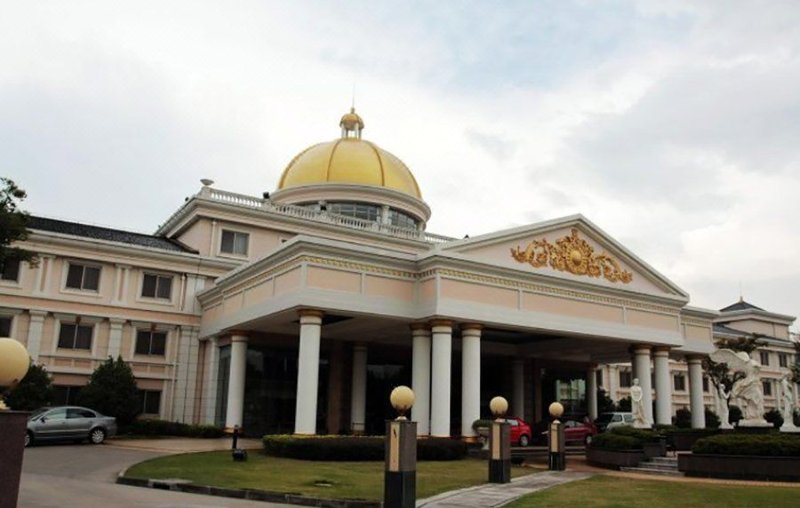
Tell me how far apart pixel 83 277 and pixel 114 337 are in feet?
10.4

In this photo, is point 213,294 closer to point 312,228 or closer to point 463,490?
point 312,228

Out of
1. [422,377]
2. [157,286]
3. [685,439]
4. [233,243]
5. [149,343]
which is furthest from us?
[233,243]

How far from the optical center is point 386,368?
38.0 meters

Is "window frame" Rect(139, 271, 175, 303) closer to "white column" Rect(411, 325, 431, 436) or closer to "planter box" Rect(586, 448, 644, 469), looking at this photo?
"white column" Rect(411, 325, 431, 436)

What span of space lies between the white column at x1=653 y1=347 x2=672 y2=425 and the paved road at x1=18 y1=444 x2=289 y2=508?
23122mm

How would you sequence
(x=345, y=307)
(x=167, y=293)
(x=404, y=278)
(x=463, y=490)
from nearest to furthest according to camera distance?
(x=463, y=490)
(x=345, y=307)
(x=404, y=278)
(x=167, y=293)

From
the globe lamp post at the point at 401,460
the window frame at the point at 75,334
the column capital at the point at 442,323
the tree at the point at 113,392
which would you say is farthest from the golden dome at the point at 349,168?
the globe lamp post at the point at 401,460

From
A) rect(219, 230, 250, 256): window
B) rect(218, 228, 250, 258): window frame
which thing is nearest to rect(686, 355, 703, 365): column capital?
rect(218, 228, 250, 258): window frame

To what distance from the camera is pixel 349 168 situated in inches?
1790

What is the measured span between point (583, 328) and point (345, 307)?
10.8m

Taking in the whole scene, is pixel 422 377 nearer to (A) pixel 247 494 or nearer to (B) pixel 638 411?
(B) pixel 638 411

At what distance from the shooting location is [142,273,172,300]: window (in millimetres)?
36719

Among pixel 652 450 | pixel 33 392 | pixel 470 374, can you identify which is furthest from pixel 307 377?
pixel 33 392

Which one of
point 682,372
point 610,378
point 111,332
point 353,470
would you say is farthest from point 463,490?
point 682,372
